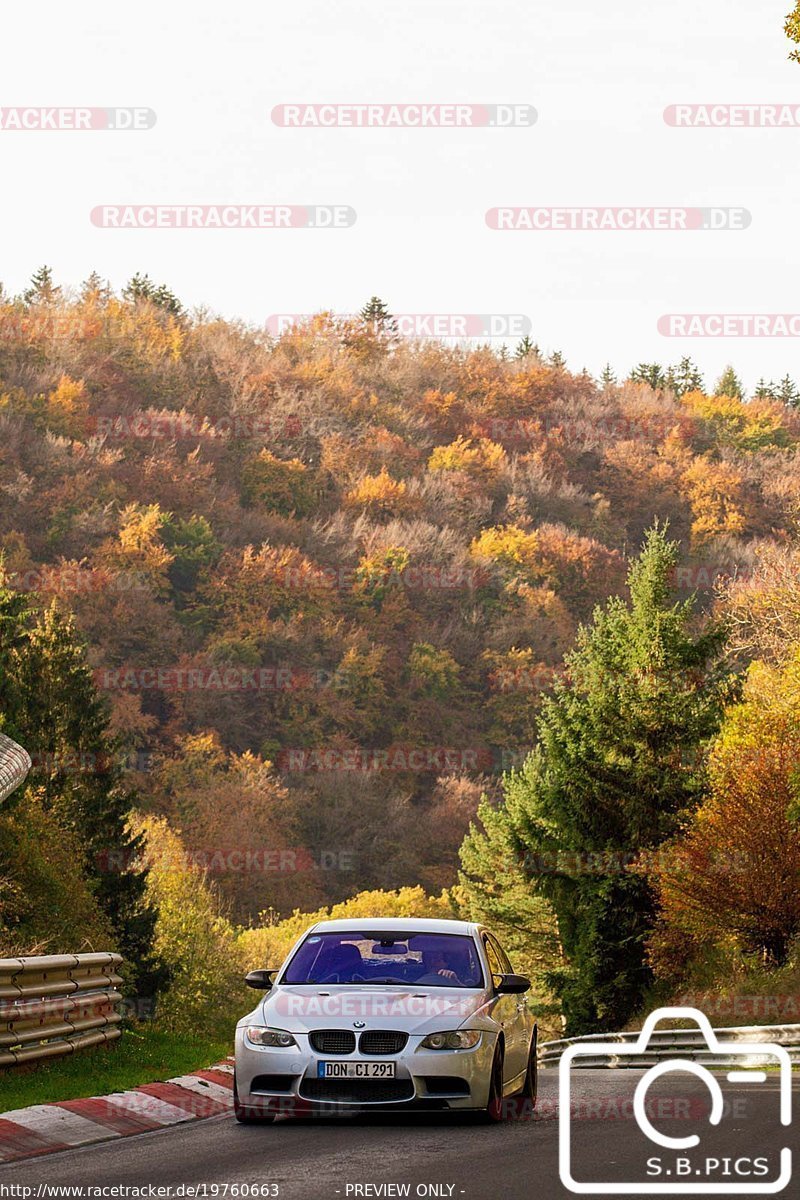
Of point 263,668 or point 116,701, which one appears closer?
point 116,701

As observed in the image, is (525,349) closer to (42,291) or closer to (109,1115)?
(42,291)

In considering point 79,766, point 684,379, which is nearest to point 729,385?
point 684,379

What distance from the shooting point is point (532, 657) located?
119250 mm

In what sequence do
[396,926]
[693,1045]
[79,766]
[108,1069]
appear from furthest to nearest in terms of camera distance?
[79,766] → [693,1045] → [108,1069] → [396,926]

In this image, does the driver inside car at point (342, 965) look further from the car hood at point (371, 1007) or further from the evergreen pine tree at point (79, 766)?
the evergreen pine tree at point (79, 766)

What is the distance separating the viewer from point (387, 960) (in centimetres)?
1270

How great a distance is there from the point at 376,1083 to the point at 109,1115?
198 cm

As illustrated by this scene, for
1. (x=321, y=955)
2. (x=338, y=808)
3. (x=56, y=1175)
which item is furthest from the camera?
(x=338, y=808)

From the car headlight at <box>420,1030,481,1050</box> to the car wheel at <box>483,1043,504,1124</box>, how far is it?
29cm

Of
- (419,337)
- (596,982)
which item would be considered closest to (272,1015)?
(596,982)

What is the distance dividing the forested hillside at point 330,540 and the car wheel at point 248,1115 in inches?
2744

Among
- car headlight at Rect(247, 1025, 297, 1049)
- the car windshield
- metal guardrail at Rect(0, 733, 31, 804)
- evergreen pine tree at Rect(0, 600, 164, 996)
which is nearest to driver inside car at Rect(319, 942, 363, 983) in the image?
the car windshield

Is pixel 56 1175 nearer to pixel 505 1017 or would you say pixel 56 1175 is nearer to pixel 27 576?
pixel 505 1017

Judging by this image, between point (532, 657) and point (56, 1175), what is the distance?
11071cm
